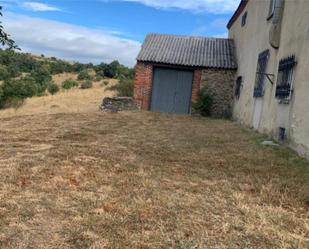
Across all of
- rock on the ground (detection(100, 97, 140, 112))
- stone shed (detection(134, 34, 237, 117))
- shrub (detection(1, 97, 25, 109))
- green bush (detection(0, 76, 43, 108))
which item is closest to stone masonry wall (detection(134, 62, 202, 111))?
stone shed (detection(134, 34, 237, 117))

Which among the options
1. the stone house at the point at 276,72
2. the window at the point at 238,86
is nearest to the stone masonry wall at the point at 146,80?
the window at the point at 238,86

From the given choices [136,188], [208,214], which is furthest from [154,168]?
[208,214]

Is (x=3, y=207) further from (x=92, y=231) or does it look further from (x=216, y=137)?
(x=216, y=137)

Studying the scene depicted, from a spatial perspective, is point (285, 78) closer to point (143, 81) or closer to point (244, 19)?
point (244, 19)

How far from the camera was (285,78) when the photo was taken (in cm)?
1034

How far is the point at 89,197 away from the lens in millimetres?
5332

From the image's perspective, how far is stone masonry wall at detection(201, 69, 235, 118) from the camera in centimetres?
Answer: 1841

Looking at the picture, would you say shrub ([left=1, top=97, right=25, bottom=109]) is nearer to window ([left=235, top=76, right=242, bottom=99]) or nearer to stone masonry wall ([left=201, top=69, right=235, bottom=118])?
stone masonry wall ([left=201, top=69, right=235, bottom=118])

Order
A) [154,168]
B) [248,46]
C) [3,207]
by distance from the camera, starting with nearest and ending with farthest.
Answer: [3,207], [154,168], [248,46]

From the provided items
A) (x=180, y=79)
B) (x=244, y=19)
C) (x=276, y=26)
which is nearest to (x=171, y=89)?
(x=180, y=79)

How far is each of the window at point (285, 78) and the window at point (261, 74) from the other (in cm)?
153

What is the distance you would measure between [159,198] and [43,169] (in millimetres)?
2206

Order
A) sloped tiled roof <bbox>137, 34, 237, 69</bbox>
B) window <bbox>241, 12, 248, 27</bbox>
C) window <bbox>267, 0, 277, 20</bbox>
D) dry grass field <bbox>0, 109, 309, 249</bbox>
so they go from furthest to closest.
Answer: sloped tiled roof <bbox>137, 34, 237, 69</bbox> → window <bbox>241, 12, 248, 27</bbox> → window <bbox>267, 0, 277, 20</bbox> → dry grass field <bbox>0, 109, 309, 249</bbox>

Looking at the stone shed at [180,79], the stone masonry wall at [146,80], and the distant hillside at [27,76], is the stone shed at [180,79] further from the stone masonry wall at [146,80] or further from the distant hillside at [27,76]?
the distant hillside at [27,76]
